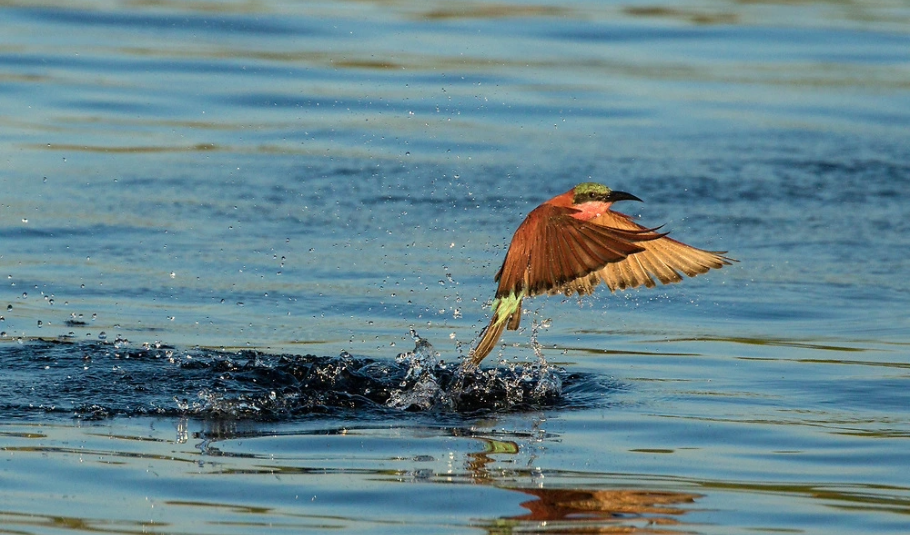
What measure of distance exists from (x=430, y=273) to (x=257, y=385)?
2.36 metres

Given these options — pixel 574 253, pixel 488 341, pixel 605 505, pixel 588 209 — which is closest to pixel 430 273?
pixel 488 341

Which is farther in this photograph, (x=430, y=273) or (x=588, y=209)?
(x=430, y=273)

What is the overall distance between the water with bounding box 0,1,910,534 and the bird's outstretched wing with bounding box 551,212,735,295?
1.45 ft

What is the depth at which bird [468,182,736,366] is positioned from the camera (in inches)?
210

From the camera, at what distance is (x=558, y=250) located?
17.8ft

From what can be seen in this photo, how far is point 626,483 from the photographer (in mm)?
4648

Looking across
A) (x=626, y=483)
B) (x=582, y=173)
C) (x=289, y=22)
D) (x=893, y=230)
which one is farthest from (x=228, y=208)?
(x=289, y=22)

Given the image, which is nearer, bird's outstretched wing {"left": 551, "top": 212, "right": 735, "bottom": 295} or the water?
the water

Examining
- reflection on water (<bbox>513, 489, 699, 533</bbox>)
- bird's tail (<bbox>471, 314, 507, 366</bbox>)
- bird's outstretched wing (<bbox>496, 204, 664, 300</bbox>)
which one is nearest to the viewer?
reflection on water (<bbox>513, 489, 699, 533</bbox>)

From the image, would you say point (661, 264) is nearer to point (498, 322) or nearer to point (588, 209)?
point (588, 209)

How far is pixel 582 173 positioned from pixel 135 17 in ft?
23.3

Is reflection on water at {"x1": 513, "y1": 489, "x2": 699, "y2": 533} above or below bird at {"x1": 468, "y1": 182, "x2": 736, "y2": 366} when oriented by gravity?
below

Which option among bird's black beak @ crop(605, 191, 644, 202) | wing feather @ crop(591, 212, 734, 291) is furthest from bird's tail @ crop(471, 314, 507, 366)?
bird's black beak @ crop(605, 191, 644, 202)

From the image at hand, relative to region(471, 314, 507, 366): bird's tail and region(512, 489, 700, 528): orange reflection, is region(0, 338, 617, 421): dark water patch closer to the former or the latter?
region(471, 314, 507, 366): bird's tail
